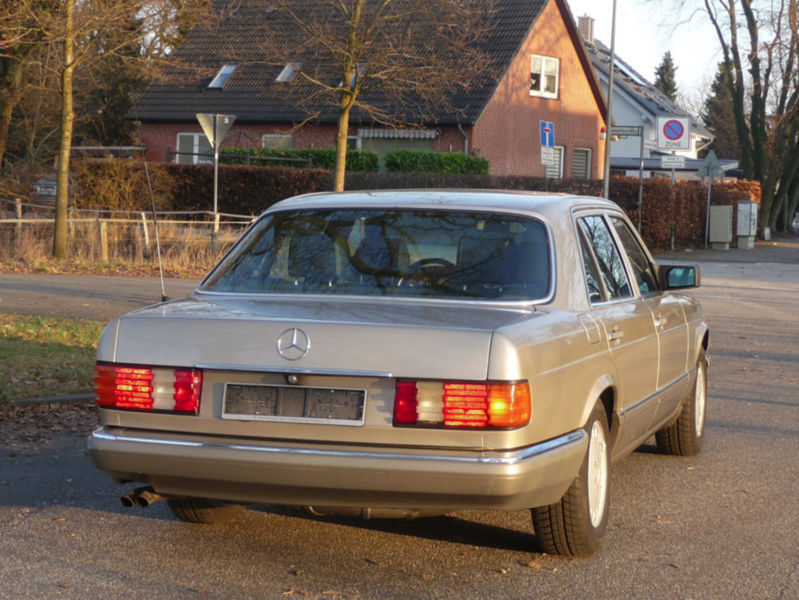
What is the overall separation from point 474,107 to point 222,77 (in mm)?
10490

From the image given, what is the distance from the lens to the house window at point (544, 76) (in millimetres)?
43906

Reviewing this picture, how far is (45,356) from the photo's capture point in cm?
1054

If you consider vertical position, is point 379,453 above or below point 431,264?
below

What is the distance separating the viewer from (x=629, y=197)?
3438cm

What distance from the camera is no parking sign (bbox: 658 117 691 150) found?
32938 millimetres

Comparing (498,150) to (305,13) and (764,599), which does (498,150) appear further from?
(764,599)

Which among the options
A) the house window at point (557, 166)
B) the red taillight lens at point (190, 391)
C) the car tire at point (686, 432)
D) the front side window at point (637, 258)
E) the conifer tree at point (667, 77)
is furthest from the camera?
the conifer tree at point (667, 77)

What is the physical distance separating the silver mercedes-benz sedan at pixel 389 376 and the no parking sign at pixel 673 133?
2804cm

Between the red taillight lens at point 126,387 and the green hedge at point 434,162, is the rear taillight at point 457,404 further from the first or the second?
the green hedge at point 434,162

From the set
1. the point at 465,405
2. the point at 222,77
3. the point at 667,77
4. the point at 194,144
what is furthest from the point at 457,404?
the point at 667,77

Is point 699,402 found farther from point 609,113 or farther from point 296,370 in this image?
point 609,113

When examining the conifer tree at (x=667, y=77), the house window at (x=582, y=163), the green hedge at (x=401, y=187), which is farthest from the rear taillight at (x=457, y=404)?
the conifer tree at (x=667, y=77)

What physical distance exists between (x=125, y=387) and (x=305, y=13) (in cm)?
1902

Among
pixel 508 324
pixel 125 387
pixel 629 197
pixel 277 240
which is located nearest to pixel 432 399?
pixel 508 324
